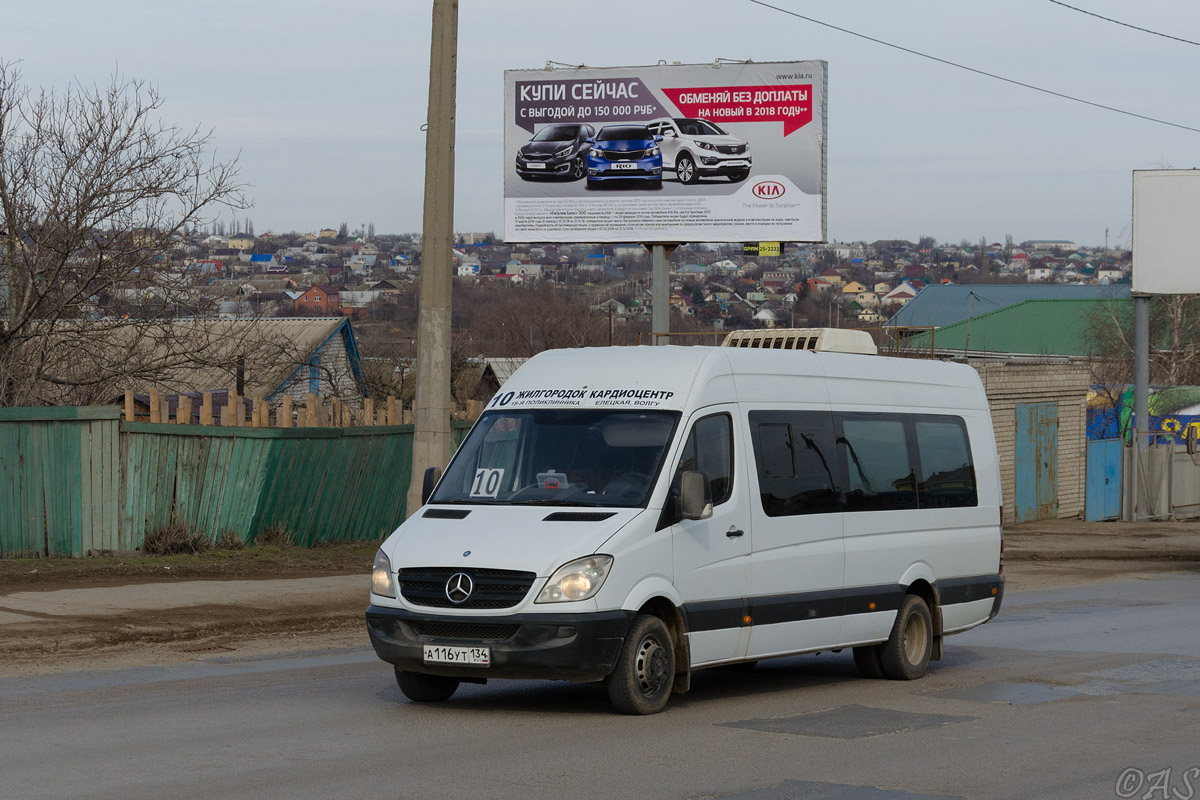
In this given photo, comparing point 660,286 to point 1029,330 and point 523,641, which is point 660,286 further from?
point 1029,330

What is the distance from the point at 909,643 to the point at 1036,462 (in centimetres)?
2152

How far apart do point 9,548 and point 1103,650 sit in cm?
1126

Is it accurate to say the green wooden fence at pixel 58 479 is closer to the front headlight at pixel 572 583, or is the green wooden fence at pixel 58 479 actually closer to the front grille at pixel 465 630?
the front grille at pixel 465 630

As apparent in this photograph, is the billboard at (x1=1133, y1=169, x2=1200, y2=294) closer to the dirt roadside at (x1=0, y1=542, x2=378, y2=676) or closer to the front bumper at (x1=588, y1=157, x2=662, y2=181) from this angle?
the front bumper at (x1=588, y1=157, x2=662, y2=181)

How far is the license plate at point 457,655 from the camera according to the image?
8.76 m

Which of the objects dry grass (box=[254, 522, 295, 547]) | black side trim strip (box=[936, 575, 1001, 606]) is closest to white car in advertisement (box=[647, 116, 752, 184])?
dry grass (box=[254, 522, 295, 547])

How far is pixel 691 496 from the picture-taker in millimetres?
9242

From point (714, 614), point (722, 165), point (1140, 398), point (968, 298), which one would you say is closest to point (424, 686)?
point (714, 614)

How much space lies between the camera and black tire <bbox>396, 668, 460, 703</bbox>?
9.59m

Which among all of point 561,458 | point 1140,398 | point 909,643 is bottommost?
point 909,643

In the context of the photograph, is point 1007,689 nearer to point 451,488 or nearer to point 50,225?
point 451,488

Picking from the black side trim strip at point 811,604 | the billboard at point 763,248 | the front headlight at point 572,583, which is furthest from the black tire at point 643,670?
the billboard at point 763,248

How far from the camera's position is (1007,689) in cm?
1085

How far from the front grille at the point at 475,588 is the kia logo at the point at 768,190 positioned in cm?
1791
